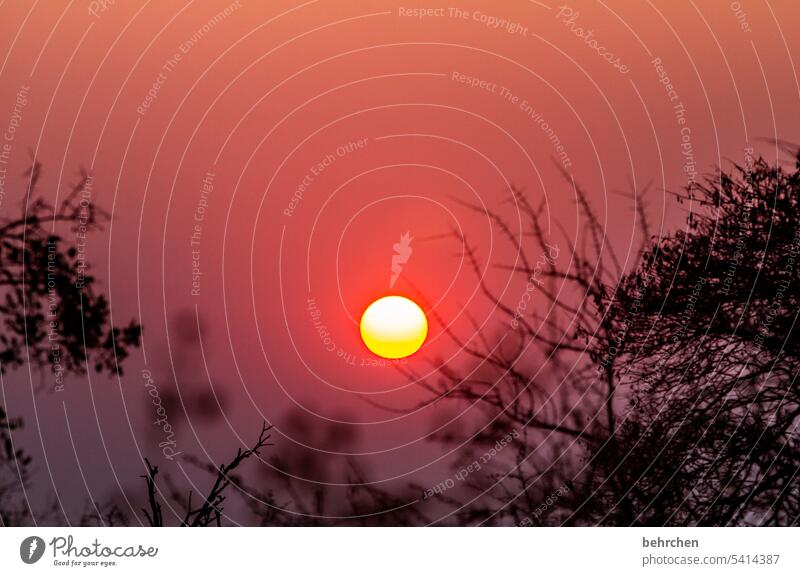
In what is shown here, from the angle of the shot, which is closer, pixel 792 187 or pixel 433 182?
pixel 792 187

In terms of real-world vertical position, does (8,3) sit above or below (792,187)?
above

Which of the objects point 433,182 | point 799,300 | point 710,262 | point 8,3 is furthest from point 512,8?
point 8,3

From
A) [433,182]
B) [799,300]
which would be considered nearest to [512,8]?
[433,182]

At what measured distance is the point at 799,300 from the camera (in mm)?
5648

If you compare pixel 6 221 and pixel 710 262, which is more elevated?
pixel 6 221

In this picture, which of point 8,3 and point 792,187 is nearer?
point 792,187

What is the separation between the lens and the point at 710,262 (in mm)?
5691
